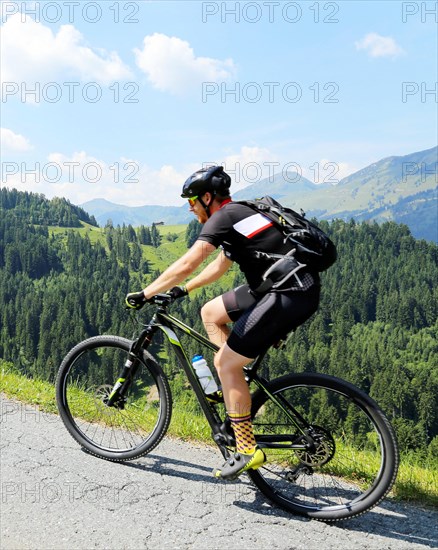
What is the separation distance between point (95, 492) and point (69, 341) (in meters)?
141

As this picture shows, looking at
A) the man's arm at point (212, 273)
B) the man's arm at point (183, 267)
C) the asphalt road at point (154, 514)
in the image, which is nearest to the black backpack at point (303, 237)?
the man's arm at point (183, 267)

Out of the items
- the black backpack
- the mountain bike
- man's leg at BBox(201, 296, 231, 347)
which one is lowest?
the mountain bike

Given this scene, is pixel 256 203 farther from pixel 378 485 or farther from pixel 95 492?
pixel 95 492

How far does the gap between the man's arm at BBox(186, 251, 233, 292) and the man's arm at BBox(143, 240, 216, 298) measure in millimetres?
208

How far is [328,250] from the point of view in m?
4.11

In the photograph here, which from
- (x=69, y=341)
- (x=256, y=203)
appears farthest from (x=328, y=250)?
(x=69, y=341)

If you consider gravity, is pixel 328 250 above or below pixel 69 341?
above

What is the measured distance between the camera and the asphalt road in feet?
12.4

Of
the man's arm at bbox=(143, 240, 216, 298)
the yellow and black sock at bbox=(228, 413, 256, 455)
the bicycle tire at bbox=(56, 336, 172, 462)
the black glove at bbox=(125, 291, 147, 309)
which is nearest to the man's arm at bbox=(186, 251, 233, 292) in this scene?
the man's arm at bbox=(143, 240, 216, 298)

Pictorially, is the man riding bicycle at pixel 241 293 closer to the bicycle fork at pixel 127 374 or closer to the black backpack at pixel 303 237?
the black backpack at pixel 303 237

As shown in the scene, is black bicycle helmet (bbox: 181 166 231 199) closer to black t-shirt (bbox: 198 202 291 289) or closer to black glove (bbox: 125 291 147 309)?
black t-shirt (bbox: 198 202 291 289)

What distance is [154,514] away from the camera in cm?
411

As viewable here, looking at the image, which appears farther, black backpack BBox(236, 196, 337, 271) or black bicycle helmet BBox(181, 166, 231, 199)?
black bicycle helmet BBox(181, 166, 231, 199)

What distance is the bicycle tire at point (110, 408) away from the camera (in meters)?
5.26
